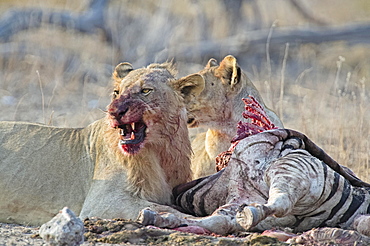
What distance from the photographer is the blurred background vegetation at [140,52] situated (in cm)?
923

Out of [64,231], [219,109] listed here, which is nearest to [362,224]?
[64,231]

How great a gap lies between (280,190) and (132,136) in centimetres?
120

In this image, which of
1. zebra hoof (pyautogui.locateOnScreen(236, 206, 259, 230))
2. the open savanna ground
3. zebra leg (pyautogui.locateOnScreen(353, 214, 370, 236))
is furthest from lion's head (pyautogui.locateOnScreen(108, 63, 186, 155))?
the open savanna ground

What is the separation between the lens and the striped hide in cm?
376

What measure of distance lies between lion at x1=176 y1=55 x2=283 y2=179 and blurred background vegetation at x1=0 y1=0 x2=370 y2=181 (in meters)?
2.16

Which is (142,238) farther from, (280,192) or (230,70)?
(230,70)

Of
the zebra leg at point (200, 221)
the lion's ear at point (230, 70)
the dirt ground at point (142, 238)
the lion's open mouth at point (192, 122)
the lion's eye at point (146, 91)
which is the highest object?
the lion's ear at point (230, 70)

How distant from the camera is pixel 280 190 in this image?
3.71m

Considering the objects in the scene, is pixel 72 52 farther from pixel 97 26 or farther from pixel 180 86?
pixel 180 86

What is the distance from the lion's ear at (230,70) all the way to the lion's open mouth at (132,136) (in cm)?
173

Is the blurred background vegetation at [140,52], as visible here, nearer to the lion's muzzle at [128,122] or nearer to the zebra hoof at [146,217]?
the lion's muzzle at [128,122]

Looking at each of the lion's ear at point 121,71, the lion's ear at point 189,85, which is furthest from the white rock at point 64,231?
the lion's ear at point 121,71

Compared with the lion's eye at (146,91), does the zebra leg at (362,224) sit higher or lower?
lower

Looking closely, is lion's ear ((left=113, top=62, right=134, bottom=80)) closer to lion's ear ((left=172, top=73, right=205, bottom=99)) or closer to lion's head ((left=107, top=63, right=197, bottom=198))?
lion's head ((left=107, top=63, right=197, bottom=198))
